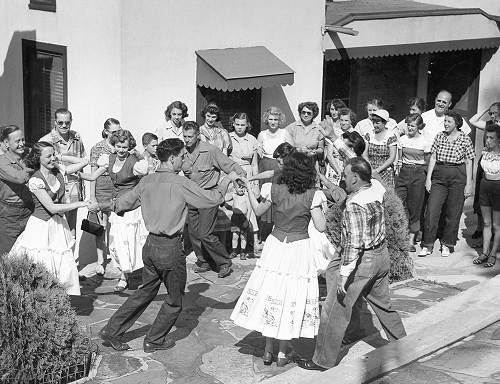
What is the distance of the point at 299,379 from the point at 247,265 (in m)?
3.60

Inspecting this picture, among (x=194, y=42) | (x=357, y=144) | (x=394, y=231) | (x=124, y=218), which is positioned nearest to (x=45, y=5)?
(x=194, y=42)

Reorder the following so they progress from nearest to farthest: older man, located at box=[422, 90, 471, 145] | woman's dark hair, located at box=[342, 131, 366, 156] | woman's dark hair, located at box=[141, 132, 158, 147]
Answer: woman's dark hair, located at box=[342, 131, 366, 156], woman's dark hair, located at box=[141, 132, 158, 147], older man, located at box=[422, 90, 471, 145]

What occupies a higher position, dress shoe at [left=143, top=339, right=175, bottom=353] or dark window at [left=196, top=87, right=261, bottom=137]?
dark window at [left=196, top=87, right=261, bottom=137]

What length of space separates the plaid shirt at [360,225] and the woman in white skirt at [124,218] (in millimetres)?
2889

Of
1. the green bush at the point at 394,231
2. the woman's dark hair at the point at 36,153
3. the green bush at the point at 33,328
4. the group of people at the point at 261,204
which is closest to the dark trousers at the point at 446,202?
the group of people at the point at 261,204

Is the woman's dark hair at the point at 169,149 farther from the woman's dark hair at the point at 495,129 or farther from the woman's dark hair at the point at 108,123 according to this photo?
the woman's dark hair at the point at 495,129

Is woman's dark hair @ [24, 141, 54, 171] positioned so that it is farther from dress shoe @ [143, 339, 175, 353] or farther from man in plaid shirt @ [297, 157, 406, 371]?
man in plaid shirt @ [297, 157, 406, 371]

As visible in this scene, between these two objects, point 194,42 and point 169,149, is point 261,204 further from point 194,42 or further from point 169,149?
point 194,42

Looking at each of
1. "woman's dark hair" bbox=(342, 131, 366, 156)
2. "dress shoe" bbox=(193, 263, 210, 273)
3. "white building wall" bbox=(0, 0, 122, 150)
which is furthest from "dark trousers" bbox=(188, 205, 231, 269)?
"woman's dark hair" bbox=(342, 131, 366, 156)

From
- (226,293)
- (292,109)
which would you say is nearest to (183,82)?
(292,109)

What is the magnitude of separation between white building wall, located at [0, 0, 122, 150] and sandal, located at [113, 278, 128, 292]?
83.3 inches

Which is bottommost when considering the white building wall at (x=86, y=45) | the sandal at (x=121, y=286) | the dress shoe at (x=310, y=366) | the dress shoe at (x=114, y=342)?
the dress shoe at (x=310, y=366)

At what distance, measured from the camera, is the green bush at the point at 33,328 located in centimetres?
668

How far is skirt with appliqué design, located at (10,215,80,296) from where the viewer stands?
8.25 m
